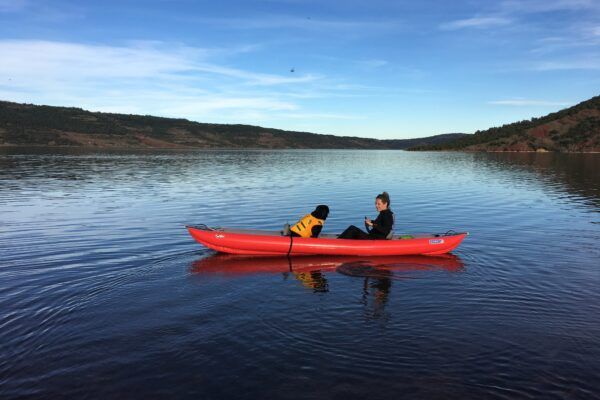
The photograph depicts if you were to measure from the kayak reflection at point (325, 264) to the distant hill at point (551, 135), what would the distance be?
134278 mm

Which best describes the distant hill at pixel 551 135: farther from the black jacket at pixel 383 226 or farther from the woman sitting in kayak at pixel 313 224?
the woman sitting in kayak at pixel 313 224

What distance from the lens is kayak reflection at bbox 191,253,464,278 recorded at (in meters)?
12.8

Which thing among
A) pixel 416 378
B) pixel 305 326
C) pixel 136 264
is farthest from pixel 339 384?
pixel 136 264

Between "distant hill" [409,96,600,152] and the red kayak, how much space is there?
5271 inches

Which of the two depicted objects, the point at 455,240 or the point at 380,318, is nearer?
the point at 380,318

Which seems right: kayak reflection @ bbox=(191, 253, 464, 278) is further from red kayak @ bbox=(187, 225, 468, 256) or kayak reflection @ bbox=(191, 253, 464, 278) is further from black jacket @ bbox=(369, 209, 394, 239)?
black jacket @ bbox=(369, 209, 394, 239)

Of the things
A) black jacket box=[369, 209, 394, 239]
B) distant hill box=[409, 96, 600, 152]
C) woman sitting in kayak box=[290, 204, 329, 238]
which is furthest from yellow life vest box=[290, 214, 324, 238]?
distant hill box=[409, 96, 600, 152]

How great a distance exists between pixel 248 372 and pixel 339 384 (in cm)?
143

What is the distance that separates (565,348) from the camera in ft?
25.4

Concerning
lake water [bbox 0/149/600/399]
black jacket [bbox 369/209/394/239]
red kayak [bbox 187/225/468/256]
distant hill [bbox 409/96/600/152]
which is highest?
distant hill [bbox 409/96/600/152]

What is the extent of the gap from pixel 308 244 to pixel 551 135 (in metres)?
156

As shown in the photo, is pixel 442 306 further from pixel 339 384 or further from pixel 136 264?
pixel 136 264

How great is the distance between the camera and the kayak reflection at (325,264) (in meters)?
12.8

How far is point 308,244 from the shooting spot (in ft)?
46.3
